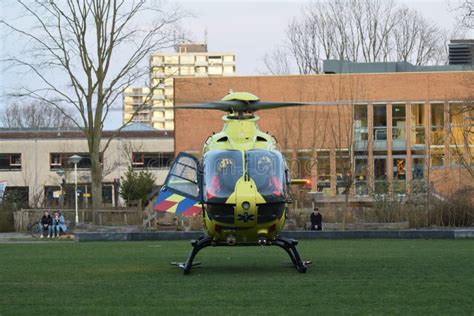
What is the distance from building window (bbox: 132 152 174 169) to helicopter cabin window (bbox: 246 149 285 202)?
2885 inches

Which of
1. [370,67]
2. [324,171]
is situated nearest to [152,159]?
[370,67]

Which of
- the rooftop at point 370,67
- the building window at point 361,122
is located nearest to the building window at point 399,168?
the building window at point 361,122

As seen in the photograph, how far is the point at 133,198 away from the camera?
68562mm

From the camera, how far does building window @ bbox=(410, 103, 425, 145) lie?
2557 inches

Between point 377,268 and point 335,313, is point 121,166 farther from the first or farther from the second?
point 335,313

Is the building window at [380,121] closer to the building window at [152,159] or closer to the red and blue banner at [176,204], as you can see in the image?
the building window at [152,159]

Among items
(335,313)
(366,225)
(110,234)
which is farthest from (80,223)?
(335,313)

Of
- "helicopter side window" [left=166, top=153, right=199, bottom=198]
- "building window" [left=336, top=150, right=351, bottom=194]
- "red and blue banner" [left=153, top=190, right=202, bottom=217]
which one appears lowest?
"red and blue banner" [left=153, top=190, right=202, bottom=217]

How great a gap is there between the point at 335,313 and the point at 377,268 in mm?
8070

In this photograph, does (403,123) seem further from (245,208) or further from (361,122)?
(245,208)

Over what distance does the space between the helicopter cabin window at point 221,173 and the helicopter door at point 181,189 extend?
170cm

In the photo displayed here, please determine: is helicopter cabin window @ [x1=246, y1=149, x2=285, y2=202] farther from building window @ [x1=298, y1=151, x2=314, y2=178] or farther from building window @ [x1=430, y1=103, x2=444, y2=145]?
building window @ [x1=430, y1=103, x2=444, y2=145]

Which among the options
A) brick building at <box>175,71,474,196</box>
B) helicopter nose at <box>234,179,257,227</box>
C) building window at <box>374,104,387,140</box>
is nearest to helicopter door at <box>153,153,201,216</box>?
helicopter nose at <box>234,179,257,227</box>

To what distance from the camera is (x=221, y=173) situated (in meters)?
20.3
